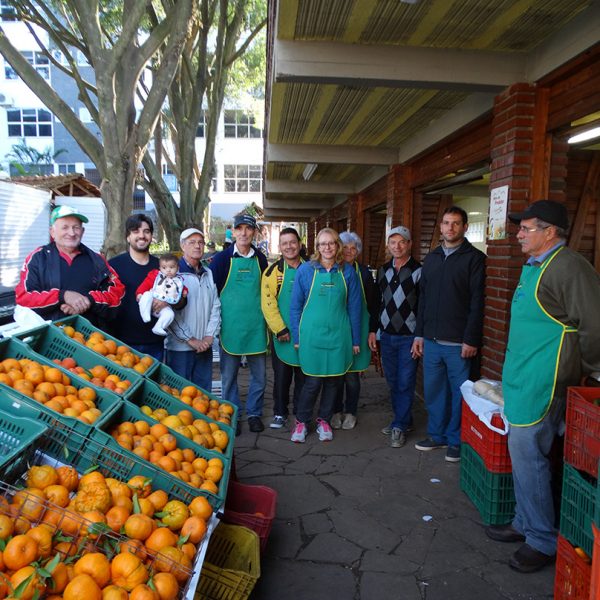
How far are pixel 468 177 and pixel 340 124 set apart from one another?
1612 mm

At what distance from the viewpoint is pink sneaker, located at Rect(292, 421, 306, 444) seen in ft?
15.9

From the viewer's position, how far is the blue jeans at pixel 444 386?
14.1 ft

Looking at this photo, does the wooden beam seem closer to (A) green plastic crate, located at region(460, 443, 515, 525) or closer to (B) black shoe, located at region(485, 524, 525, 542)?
(A) green plastic crate, located at region(460, 443, 515, 525)

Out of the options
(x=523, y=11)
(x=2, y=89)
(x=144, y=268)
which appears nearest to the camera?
(x=523, y=11)

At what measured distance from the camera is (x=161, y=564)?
1.80m

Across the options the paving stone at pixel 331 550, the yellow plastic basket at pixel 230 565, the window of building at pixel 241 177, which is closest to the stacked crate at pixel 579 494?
the paving stone at pixel 331 550

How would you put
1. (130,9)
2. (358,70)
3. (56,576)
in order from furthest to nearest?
(130,9), (358,70), (56,576)

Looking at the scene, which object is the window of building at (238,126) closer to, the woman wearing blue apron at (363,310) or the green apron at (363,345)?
the woman wearing blue apron at (363,310)

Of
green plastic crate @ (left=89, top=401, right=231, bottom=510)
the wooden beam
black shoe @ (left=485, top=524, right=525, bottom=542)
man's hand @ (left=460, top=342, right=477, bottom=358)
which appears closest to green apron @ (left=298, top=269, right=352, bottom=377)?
man's hand @ (left=460, top=342, right=477, bottom=358)

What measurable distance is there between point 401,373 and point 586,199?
122 inches

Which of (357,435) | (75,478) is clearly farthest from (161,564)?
(357,435)

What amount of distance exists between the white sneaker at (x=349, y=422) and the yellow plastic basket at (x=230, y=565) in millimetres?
2746

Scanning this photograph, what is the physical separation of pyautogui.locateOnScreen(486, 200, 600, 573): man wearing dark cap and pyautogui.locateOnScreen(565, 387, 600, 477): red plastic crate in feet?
0.79

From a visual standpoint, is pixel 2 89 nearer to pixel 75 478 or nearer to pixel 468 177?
pixel 468 177
